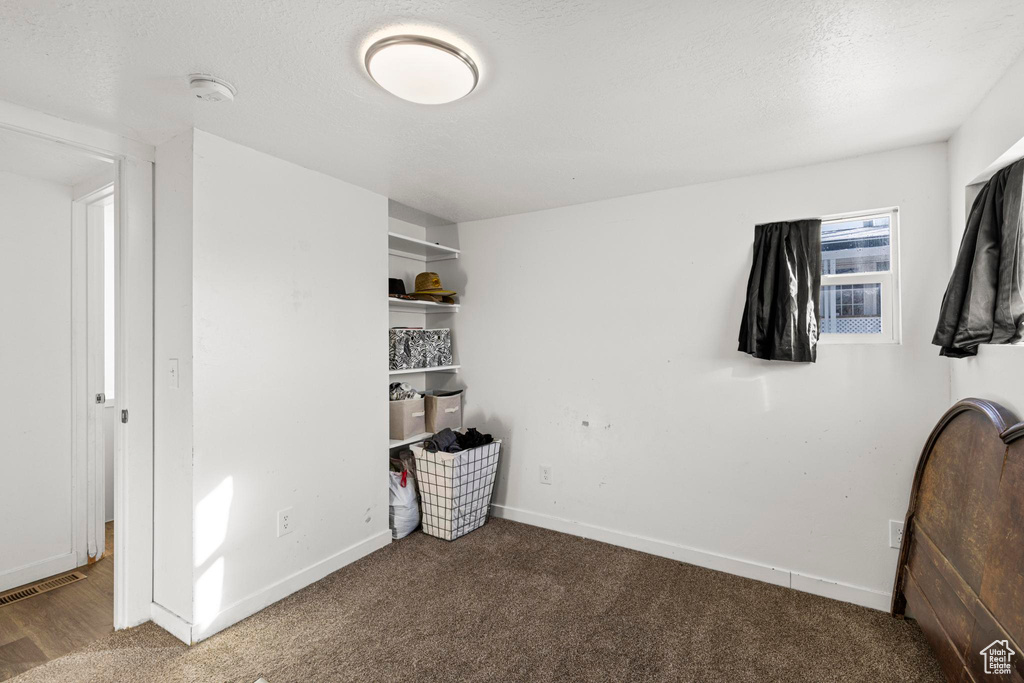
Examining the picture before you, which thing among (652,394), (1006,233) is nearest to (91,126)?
(652,394)

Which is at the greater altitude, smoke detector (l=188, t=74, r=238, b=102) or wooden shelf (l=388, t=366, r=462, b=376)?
smoke detector (l=188, t=74, r=238, b=102)

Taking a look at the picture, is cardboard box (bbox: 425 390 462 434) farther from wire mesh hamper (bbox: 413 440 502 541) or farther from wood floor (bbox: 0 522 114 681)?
wood floor (bbox: 0 522 114 681)

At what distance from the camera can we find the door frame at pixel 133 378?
220cm

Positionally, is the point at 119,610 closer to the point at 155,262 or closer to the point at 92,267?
the point at 155,262

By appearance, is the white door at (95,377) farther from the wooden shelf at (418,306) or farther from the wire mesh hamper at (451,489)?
the wire mesh hamper at (451,489)

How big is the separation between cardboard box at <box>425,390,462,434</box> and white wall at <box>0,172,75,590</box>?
6.88 feet

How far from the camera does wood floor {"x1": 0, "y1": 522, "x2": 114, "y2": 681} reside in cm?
205

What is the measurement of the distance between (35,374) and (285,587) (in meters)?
1.86

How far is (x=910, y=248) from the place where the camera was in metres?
2.31

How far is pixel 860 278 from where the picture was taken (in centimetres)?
247

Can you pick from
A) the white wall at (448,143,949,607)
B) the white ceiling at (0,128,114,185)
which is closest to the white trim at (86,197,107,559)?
the white ceiling at (0,128,114,185)

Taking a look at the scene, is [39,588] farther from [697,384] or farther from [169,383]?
[697,384]

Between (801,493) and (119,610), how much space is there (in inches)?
130

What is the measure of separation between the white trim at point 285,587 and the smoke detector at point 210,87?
2137 mm
